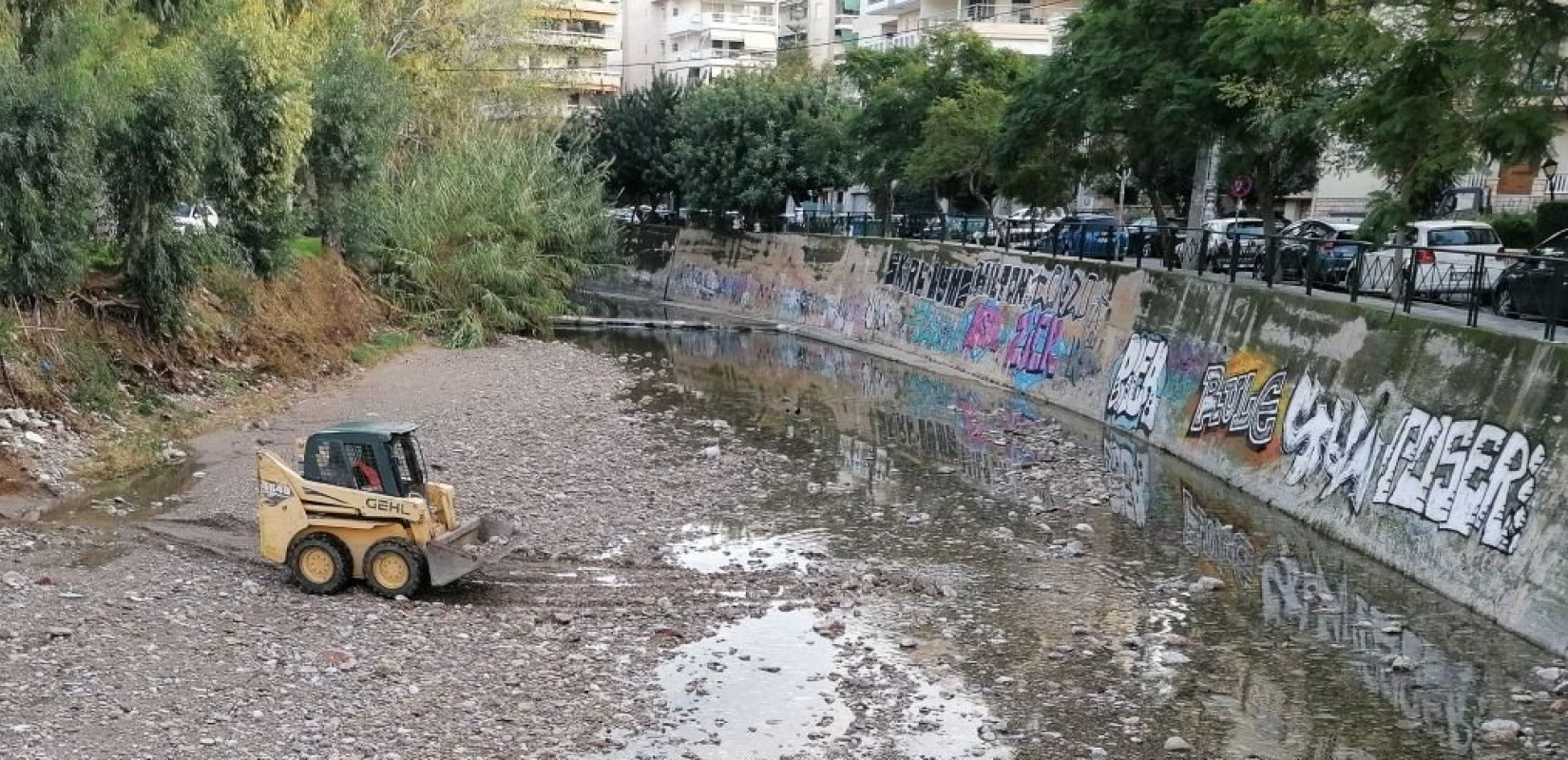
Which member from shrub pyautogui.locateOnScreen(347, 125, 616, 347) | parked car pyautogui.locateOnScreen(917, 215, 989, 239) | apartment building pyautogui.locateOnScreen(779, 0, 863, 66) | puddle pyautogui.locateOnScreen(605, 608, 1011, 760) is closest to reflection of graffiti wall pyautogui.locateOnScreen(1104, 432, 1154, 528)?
puddle pyautogui.locateOnScreen(605, 608, 1011, 760)

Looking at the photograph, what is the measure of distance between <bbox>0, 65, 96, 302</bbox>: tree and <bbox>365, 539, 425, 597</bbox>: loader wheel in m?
9.46

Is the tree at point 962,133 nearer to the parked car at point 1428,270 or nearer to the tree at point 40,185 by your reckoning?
the parked car at point 1428,270

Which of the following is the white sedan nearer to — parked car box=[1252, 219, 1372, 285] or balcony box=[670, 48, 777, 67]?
parked car box=[1252, 219, 1372, 285]

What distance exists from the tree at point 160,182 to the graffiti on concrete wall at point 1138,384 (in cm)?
1751

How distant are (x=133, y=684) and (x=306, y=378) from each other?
1759 cm

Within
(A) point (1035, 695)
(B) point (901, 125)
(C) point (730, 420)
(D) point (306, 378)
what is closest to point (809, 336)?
(B) point (901, 125)

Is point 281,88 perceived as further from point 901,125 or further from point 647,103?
point 647,103

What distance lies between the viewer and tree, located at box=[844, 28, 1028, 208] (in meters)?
40.0

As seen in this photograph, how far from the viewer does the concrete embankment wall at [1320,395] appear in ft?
45.8

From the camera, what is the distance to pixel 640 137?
181ft

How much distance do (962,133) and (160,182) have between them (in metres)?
22.5

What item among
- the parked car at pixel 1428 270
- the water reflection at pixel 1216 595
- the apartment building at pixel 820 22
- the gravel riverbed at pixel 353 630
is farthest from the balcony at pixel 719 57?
the gravel riverbed at pixel 353 630

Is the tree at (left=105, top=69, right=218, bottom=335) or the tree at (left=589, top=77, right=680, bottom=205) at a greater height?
the tree at (left=589, top=77, right=680, bottom=205)

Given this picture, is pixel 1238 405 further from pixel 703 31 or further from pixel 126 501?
pixel 703 31
